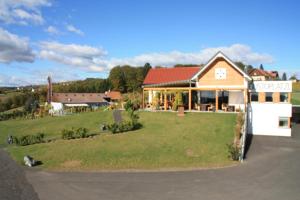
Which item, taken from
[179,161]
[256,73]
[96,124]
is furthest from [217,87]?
[256,73]

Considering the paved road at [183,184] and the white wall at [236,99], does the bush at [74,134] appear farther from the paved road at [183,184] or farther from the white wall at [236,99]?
the white wall at [236,99]

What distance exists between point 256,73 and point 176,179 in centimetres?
6290

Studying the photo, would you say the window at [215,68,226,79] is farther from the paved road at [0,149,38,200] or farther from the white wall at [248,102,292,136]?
the paved road at [0,149,38,200]

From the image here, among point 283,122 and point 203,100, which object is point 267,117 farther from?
point 203,100

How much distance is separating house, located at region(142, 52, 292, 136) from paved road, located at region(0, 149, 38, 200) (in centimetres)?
1848

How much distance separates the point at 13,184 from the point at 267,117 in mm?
22191

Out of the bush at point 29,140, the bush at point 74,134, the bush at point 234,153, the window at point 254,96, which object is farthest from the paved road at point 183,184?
the window at point 254,96

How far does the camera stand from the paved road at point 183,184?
13.7 metres

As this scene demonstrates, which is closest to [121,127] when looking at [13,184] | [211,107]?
[211,107]

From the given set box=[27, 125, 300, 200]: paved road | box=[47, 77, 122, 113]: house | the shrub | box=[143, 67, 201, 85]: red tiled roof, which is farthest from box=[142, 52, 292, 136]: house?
box=[47, 77, 122, 113]: house

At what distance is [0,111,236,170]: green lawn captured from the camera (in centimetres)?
1964

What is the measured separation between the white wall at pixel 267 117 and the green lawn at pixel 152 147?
1.97 metres

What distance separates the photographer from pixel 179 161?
19750 millimetres

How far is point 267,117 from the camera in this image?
29766 mm
